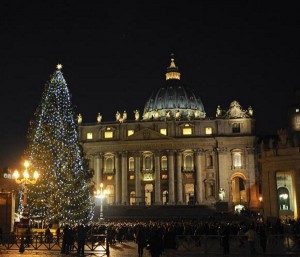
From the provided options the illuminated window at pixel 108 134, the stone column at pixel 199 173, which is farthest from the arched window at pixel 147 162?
the stone column at pixel 199 173

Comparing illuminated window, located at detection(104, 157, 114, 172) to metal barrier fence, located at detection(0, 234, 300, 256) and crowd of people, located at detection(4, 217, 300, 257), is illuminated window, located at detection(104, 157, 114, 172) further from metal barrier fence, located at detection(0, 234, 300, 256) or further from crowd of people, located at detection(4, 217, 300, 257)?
metal barrier fence, located at detection(0, 234, 300, 256)

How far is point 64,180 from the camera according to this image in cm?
3756

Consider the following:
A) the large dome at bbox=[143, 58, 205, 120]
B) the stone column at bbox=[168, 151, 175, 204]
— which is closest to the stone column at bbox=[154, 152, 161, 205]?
the stone column at bbox=[168, 151, 175, 204]

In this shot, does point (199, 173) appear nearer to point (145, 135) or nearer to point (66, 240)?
point (145, 135)

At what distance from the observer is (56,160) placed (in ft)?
123

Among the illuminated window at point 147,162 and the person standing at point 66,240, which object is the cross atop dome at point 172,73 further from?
the person standing at point 66,240

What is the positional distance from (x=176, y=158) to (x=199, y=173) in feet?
16.6

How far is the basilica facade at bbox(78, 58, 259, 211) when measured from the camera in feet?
289

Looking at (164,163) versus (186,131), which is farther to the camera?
(164,163)

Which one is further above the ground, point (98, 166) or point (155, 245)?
point (98, 166)

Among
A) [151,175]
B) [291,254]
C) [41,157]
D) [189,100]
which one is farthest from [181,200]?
[291,254]

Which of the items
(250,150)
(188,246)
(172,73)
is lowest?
(188,246)

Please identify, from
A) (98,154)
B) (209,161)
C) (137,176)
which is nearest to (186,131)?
(209,161)

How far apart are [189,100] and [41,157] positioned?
85.1 m
